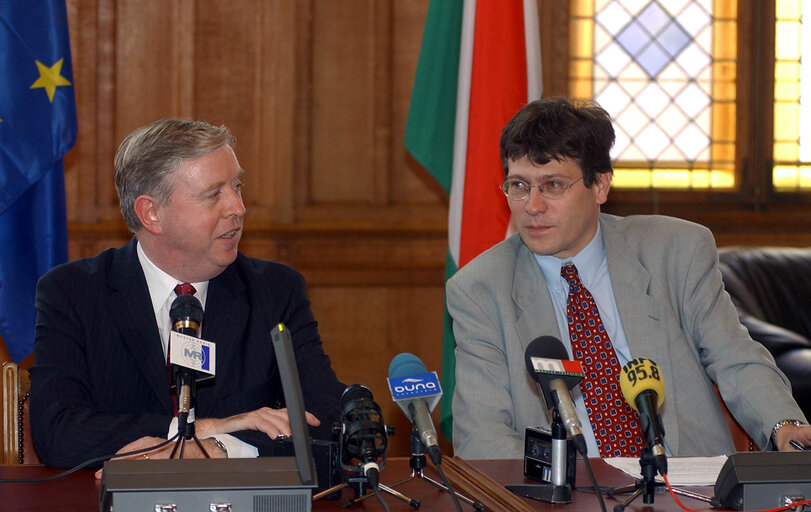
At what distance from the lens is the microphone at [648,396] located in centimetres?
166

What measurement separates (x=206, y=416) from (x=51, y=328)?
18.3 inches

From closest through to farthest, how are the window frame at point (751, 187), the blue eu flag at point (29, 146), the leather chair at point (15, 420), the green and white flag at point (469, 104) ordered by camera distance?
the leather chair at point (15, 420)
the blue eu flag at point (29, 146)
the green and white flag at point (469, 104)
the window frame at point (751, 187)

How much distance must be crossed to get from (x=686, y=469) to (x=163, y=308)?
1.42 meters

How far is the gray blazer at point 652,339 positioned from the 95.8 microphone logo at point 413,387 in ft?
2.79

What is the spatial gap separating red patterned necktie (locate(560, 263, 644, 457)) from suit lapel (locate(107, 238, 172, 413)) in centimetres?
115

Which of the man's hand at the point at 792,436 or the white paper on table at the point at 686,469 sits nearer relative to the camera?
the white paper on table at the point at 686,469

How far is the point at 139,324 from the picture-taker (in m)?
2.57

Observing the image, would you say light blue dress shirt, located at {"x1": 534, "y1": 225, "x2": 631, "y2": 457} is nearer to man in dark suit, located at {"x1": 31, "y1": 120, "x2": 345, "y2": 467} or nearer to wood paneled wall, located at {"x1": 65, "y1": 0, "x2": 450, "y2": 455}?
man in dark suit, located at {"x1": 31, "y1": 120, "x2": 345, "y2": 467}

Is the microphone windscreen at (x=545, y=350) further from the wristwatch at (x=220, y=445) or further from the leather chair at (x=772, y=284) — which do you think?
the leather chair at (x=772, y=284)

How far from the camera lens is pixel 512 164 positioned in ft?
9.39

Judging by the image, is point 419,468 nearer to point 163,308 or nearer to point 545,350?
point 545,350

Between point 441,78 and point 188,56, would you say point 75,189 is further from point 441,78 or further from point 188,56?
point 441,78

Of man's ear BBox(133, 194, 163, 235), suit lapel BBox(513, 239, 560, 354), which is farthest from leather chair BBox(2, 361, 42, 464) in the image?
suit lapel BBox(513, 239, 560, 354)

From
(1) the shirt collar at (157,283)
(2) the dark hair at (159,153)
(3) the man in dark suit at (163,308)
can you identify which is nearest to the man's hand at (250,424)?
(3) the man in dark suit at (163,308)
